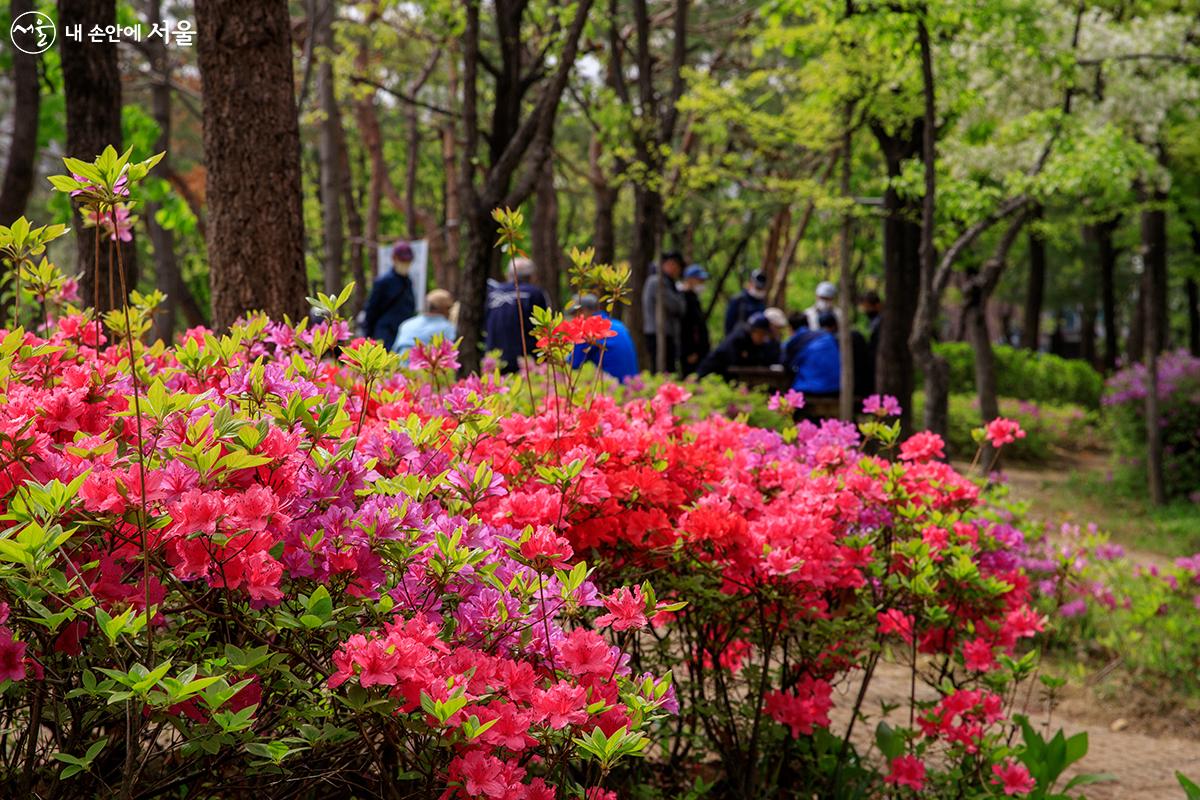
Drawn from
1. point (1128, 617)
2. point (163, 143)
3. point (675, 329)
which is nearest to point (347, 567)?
point (1128, 617)

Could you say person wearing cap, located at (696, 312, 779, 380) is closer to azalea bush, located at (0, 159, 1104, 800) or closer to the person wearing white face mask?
the person wearing white face mask

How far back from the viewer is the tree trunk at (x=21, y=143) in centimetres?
555

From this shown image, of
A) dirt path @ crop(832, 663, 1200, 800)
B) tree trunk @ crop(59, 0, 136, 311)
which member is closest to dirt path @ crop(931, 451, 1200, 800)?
dirt path @ crop(832, 663, 1200, 800)

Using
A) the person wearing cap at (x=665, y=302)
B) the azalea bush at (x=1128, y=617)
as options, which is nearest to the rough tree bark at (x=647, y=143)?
the person wearing cap at (x=665, y=302)

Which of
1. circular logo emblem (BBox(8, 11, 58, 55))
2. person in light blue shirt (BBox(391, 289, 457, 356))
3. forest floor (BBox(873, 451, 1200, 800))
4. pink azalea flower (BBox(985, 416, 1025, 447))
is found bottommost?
forest floor (BBox(873, 451, 1200, 800))

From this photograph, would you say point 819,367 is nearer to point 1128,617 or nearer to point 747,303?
point 747,303

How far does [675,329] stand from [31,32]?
7.62m

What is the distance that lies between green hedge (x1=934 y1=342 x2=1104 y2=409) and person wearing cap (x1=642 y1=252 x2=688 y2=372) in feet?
32.3

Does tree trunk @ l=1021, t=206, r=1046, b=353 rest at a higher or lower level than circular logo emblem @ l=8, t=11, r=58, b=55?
lower

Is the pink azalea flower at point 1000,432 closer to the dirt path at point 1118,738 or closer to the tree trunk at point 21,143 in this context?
the dirt path at point 1118,738

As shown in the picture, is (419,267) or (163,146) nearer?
(163,146)

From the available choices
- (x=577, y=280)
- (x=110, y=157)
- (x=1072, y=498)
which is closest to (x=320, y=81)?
(x=1072, y=498)

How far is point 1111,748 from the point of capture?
4.95 metres

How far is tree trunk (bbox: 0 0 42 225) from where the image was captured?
218 inches
